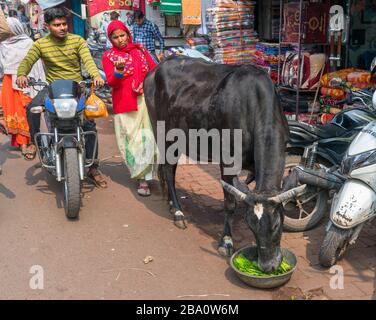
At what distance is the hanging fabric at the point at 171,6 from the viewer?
979cm

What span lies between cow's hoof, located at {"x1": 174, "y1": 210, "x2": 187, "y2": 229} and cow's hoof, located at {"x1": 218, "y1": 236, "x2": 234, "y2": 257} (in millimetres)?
612

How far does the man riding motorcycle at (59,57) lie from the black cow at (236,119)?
77cm

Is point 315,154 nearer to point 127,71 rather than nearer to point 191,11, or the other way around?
point 127,71

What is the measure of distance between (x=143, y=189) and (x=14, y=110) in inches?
102

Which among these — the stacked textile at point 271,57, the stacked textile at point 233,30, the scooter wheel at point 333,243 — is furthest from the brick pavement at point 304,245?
the stacked textile at point 233,30

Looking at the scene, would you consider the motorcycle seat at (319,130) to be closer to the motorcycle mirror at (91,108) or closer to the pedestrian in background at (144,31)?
the motorcycle mirror at (91,108)

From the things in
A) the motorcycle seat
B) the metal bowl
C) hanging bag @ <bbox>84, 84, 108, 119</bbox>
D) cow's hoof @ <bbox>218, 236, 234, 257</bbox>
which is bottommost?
cow's hoof @ <bbox>218, 236, 234, 257</bbox>

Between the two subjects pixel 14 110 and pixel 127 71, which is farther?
pixel 14 110

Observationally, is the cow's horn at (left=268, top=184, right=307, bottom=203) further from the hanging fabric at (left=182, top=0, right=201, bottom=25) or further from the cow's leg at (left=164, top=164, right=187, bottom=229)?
the hanging fabric at (left=182, top=0, right=201, bottom=25)

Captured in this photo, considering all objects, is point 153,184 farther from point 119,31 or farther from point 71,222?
point 119,31

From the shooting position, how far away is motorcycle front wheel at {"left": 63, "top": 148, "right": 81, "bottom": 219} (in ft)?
14.4

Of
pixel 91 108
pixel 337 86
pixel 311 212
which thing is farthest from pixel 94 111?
pixel 337 86

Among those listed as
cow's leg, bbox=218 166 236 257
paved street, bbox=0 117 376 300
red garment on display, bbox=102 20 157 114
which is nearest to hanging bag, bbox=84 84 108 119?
red garment on display, bbox=102 20 157 114

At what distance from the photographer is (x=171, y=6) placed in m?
9.81
